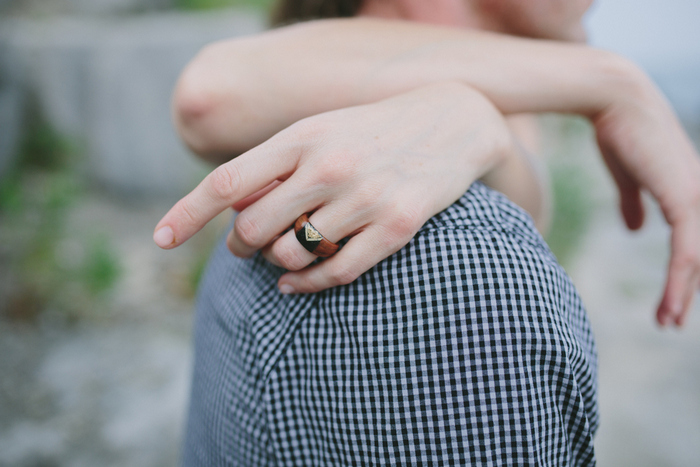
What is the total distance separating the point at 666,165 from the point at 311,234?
0.72 m

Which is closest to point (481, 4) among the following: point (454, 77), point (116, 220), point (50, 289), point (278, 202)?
point (454, 77)

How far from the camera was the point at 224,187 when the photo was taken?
0.55m

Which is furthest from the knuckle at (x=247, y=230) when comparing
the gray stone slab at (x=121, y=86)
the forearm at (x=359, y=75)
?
the gray stone slab at (x=121, y=86)

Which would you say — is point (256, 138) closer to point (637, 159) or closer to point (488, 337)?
point (488, 337)

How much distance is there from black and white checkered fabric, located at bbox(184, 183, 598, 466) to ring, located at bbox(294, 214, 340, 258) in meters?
0.07

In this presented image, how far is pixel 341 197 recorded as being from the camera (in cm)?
56

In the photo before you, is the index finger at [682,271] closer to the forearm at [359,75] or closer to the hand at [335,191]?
the forearm at [359,75]

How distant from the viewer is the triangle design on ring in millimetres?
557

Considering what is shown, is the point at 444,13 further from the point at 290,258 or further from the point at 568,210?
the point at 568,210

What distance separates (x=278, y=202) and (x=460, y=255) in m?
0.25

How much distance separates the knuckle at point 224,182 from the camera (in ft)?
1.80

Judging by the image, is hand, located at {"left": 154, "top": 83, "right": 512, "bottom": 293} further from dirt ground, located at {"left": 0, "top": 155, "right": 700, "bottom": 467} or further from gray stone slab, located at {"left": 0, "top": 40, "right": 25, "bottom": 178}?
gray stone slab, located at {"left": 0, "top": 40, "right": 25, "bottom": 178}

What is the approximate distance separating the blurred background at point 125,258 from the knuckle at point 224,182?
183 centimetres

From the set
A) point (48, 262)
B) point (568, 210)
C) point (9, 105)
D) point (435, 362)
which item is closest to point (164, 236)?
point (435, 362)
